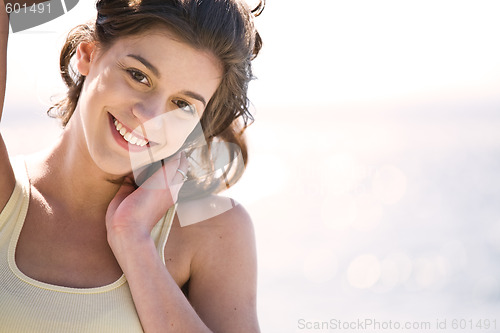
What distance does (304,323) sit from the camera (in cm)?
496

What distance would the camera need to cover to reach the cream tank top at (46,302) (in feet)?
7.44

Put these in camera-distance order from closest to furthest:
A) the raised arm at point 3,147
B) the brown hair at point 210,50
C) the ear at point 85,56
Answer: the raised arm at point 3,147, the brown hair at point 210,50, the ear at point 85,56

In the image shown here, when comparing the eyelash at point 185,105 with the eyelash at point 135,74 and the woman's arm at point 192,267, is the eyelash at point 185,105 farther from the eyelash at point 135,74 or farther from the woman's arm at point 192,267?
the woman's arm at point 192,267

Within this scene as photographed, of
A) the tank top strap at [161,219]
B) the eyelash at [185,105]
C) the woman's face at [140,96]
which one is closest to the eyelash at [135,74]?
the woman's face at [140,96]

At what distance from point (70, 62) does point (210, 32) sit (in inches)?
28.9

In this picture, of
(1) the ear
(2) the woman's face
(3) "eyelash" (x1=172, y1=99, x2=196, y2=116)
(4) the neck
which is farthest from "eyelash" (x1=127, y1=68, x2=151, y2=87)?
(4) the neck

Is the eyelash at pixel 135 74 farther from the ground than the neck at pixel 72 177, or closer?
farther from the ground

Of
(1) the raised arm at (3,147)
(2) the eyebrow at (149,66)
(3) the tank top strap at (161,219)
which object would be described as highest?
(2) the eyebrow at (149,66)

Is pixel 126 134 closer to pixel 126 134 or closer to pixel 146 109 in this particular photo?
pixel 126 134

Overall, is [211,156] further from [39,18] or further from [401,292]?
[401,292]

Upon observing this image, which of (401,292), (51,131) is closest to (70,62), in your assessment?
(401,292)

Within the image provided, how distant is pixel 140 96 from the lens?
2461 mm

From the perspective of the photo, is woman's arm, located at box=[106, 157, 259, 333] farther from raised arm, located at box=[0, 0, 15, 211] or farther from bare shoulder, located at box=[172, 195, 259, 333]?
raised arm, located at box=[0, 0, 15, 211]

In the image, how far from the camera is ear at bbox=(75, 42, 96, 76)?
8.71 feet
